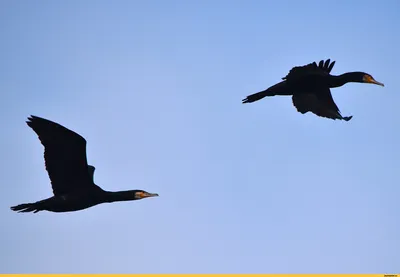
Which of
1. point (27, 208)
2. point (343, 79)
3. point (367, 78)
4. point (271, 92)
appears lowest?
point (27, 208)

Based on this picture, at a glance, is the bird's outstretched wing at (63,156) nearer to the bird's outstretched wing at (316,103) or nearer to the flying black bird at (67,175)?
the flying black bird at (67,175)

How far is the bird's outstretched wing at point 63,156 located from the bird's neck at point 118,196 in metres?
0.36

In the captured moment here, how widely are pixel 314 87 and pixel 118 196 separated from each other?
454cm

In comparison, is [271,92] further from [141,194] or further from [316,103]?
[141,194]

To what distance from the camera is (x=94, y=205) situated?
509 inches

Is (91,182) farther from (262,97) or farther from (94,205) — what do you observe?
(262,97)

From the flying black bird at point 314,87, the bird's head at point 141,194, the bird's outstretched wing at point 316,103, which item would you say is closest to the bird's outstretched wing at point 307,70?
the flying black bird at point 314,87

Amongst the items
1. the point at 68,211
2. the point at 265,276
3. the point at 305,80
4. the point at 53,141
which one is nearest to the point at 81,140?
the point at 53,141

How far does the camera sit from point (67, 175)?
Result: 42.2 feet

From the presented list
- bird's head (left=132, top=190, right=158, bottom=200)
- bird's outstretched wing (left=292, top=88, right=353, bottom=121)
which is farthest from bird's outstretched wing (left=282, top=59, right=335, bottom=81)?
bird's head (left=132, top=190, right=158, bottom=200)

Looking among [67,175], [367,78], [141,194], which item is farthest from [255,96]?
[67,175]

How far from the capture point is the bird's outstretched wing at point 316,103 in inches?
600

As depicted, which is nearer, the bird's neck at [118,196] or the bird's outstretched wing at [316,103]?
the bird's neck at [118,196]

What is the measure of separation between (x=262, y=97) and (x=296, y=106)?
801 millimetres
